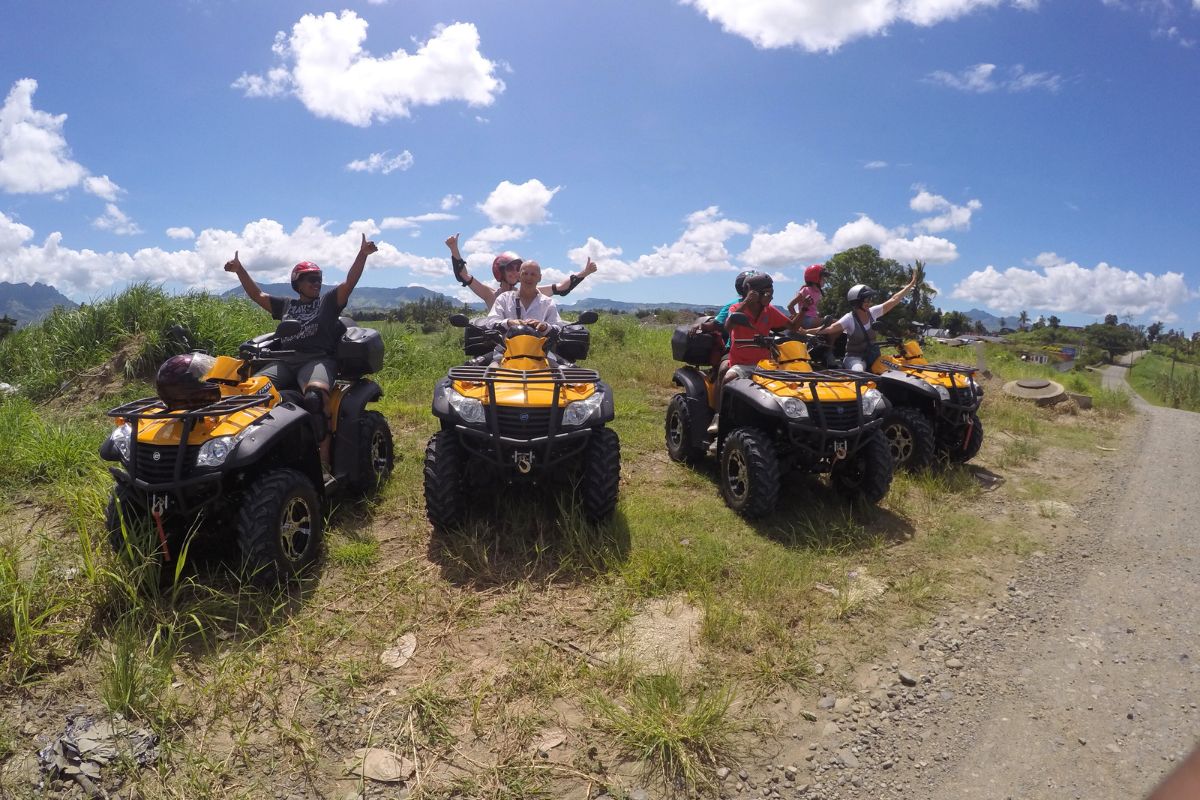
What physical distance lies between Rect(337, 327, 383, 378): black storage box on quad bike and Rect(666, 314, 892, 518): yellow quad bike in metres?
2.75

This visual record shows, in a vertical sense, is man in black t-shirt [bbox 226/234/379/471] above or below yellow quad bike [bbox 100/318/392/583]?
above

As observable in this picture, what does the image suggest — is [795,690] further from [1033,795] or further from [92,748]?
[92,748]

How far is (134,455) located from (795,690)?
329 centimetres

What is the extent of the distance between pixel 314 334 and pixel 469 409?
168 centimetres

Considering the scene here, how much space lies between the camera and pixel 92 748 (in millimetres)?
2340

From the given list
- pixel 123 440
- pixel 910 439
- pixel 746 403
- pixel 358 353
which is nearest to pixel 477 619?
pixel 123 440

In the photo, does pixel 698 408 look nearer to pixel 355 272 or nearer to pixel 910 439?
pixel 910 439

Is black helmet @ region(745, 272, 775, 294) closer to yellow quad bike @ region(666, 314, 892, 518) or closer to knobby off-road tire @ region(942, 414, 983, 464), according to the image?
yellow quad bike @ region(666, 314, 892, 518)

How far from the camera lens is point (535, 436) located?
3.78 m

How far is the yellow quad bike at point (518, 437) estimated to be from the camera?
3.79m

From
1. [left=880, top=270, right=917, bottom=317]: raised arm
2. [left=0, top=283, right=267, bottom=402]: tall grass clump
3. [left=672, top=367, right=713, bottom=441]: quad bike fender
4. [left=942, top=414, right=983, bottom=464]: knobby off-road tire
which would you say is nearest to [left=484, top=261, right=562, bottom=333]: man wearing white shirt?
[left=672, top=367, right=713, bottom=441]: quad bike fender

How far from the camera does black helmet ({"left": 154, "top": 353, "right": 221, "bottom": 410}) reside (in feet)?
10.9

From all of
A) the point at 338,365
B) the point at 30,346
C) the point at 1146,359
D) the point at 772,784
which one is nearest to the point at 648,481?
the point at 338,365

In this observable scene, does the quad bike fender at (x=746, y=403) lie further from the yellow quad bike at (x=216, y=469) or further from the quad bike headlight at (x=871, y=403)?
the yellow quad bike at (x=216, y=469)
